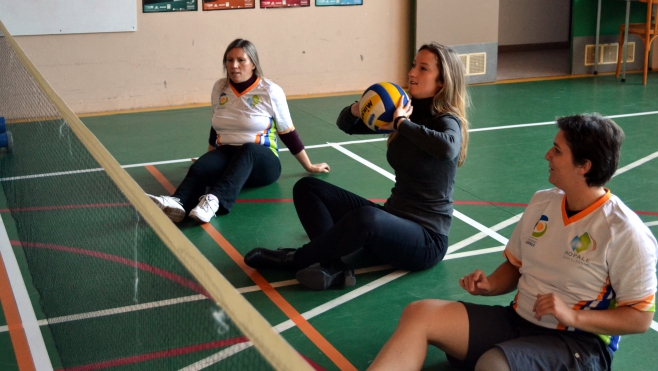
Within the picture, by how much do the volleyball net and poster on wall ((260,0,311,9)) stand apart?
13.4 ft

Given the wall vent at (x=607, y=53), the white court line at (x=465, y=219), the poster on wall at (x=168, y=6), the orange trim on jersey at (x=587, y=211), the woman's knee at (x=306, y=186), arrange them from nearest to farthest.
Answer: the orange trim on jersey at (x=587, y=211)
the woman's knee at (x=306, y=186)
the white court line at (x=465, y=219)
the poster on wall at (x=168, y=6)
the wall vent at (x=607, y=53)

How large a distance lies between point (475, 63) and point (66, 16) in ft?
16.8

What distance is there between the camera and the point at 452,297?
3.76m

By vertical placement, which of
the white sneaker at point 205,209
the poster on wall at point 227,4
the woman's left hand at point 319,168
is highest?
the poster on wall at point 227,4

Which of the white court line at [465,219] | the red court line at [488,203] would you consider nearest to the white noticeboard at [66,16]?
the white court line at [465,219]

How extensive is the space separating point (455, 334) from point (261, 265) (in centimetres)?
150

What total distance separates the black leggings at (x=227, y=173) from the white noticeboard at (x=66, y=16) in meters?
3.68

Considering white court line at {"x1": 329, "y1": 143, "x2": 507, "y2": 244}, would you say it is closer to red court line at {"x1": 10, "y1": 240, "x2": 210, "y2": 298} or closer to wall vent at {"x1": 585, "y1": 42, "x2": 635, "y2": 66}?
red court line at {"x1": 10, "y1": 240, "x2": 210, "y2": 298}

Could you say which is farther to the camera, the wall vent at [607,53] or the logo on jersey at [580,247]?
the wall vent at [607,53]

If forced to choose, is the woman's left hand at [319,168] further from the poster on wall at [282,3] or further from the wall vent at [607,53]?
the wall vent at [607,53]

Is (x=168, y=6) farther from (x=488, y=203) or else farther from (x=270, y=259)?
(x=270, y=259)

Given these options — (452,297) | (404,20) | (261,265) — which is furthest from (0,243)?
(404,20)

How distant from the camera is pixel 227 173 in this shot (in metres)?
5.11

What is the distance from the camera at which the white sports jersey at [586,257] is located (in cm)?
248
